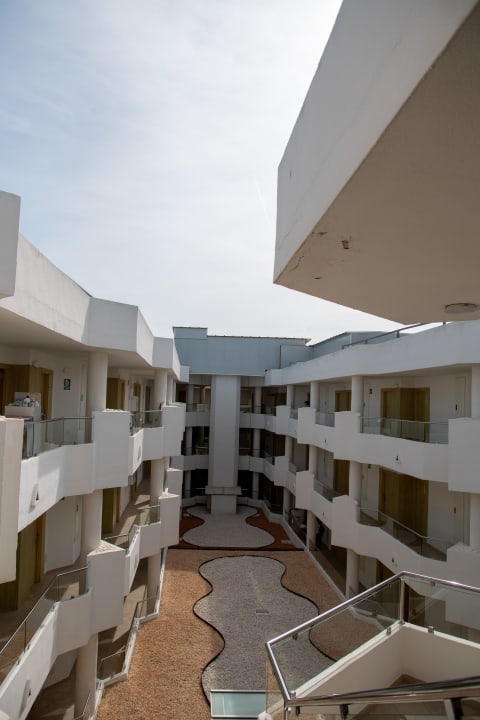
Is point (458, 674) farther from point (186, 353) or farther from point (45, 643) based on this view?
point (186, 353)

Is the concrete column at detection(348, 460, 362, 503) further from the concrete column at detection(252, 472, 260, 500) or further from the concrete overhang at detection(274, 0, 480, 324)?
the concrete column at detection(252, 472, 260, 500)

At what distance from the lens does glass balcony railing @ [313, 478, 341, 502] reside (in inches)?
679

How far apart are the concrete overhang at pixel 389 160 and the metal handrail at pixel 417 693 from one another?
2.36 meters

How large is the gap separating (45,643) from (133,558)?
13.9ft

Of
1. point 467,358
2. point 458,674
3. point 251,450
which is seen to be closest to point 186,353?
point 251,450

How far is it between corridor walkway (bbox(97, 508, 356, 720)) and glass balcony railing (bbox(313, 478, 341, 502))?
2845 mm

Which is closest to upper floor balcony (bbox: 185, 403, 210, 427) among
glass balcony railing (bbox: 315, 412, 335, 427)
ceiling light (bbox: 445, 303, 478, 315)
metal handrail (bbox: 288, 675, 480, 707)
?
glass balcony railing (bbox: 315, 412, 335, 427)

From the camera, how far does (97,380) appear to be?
1048 centimetres

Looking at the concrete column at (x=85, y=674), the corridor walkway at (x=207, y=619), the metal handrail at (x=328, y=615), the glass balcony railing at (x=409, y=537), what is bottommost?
the corridor walkway at (x=207, y=619)

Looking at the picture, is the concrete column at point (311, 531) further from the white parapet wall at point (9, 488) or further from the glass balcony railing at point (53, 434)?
the white parapet wall at point (9, 488)

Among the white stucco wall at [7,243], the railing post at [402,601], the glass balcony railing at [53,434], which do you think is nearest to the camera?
the white stucco wall at [7,243]

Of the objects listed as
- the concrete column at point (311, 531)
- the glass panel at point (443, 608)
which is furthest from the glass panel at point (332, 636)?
the concrete column at point (311, 531)

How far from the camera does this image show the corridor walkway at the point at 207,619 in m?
10.6

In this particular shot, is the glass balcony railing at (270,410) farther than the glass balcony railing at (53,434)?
Yes
